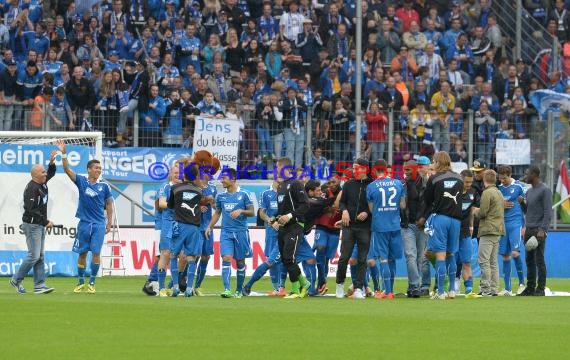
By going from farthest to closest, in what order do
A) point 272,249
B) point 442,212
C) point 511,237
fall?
point 511,237, point 272,249, point 442,212

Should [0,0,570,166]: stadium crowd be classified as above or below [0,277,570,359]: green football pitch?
above

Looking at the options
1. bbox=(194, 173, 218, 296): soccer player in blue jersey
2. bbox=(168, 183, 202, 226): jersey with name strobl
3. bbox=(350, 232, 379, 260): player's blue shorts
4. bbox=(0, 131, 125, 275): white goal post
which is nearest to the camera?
bbox=(168, 183, 202, 226): jersey with name strobl

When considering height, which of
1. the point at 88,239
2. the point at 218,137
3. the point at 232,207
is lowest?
the point at 88,239

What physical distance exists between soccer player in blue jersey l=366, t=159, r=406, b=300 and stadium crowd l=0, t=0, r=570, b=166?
797 cm

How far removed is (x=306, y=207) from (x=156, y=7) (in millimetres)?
13797

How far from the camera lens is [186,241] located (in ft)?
64.8

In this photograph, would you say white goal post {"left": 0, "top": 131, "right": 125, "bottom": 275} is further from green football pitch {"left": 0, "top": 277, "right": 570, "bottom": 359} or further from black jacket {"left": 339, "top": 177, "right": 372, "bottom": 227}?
black jacket {"left": 339, "top": 177, "right": 372, "bottom": 227}

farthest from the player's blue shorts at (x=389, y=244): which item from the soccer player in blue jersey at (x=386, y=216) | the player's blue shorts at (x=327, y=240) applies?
the player's blue shorts at (x=327, y=240)

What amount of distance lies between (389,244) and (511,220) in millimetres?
3050

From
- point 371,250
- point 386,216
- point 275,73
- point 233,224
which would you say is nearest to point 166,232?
point 233,224

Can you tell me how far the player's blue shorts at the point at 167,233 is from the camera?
779 inches

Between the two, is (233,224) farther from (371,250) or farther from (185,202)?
(371,250)

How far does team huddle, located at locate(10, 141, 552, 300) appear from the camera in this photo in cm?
1981

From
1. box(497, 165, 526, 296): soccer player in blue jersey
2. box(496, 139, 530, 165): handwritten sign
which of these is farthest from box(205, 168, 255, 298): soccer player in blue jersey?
box(496, 139, 530, 165): handwritten sign
